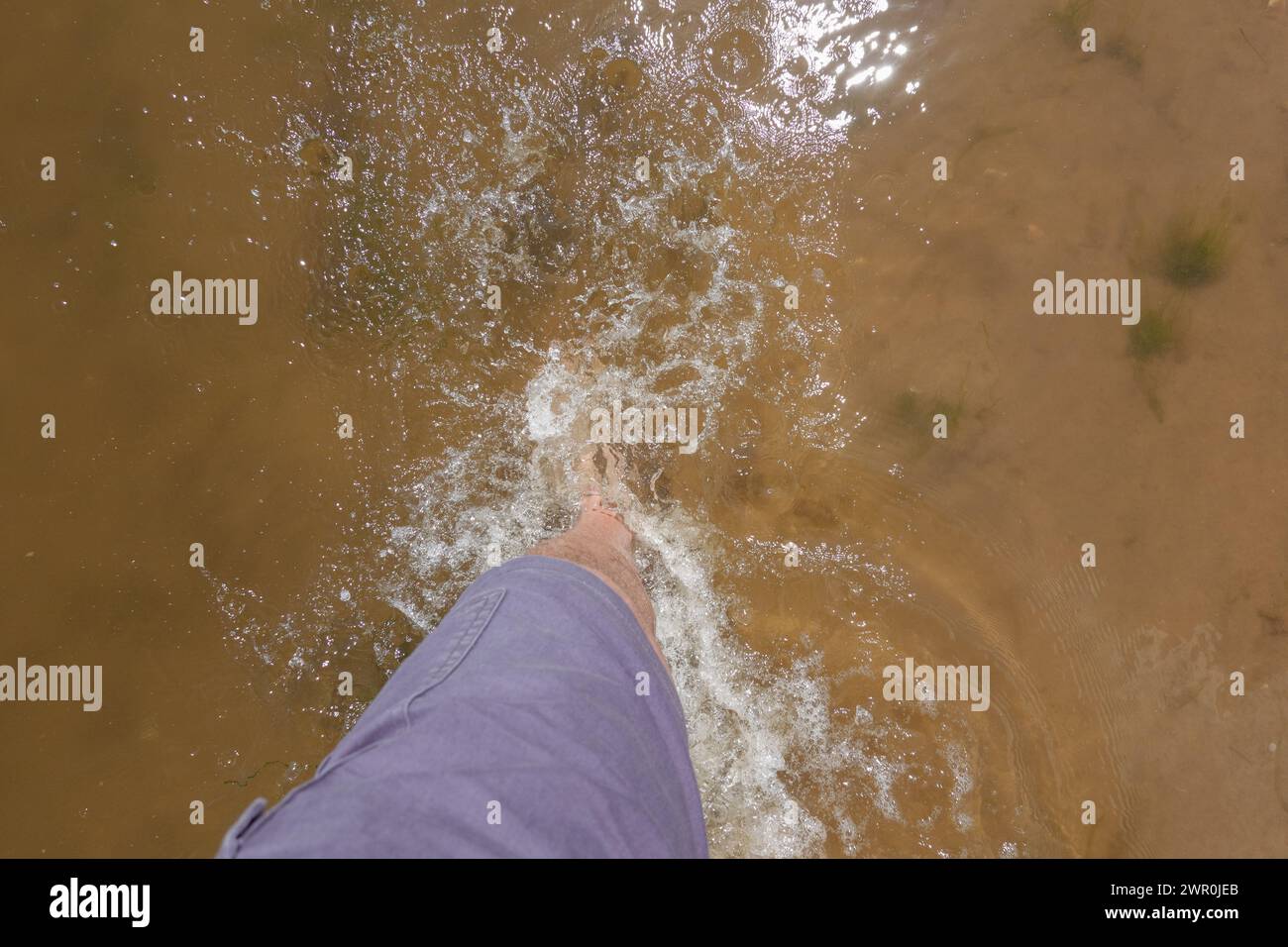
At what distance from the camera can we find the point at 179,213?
2420 mm

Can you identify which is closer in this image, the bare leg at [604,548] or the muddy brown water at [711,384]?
the bare leg at [604,548]

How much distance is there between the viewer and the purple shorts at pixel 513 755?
44.7 inches

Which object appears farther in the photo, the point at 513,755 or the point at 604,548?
the point at 604,548

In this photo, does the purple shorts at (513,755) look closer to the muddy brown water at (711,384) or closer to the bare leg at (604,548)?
the bare leg at (604,548)

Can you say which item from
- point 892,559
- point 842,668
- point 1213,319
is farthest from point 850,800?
point 1213,319

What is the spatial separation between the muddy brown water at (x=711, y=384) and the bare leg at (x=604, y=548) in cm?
12

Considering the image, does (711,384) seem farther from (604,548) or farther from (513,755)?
(513,755)

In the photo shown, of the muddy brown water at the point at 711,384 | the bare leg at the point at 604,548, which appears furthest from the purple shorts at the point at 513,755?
the muddy brown water at the point at 711,384

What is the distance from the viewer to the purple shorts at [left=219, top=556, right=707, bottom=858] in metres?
1.14

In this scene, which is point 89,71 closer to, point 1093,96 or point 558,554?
point 558,554

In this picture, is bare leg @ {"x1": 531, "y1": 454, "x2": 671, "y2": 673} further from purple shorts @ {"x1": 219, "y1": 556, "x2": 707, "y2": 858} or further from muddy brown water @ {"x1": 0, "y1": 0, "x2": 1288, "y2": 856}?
purple shorts @ {"x1": 219, "y1": 556, "x2": 707, "y2": 858}

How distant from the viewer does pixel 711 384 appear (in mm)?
2486

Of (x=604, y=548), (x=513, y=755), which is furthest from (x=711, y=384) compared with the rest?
(x=513, y=755)

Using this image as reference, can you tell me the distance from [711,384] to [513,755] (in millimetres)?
1578
